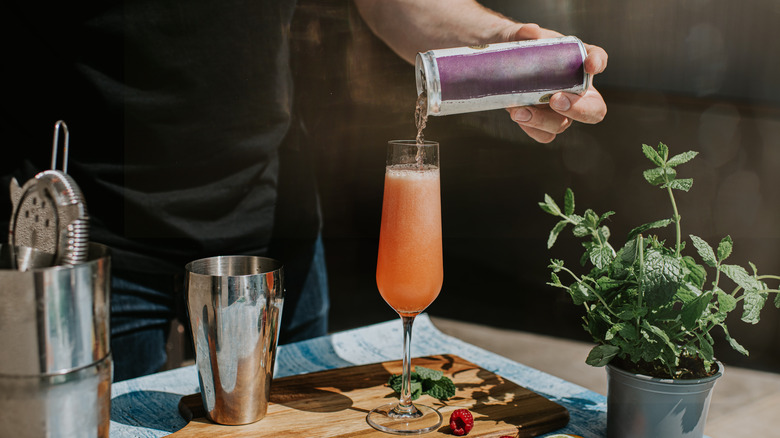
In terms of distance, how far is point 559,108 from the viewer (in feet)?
3.09

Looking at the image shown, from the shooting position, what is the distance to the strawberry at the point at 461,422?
893 mm

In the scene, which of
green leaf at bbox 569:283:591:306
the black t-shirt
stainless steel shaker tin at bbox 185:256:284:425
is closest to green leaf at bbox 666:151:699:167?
green leaf at bbox 569:283:591:306

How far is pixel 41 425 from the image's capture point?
2.05ft

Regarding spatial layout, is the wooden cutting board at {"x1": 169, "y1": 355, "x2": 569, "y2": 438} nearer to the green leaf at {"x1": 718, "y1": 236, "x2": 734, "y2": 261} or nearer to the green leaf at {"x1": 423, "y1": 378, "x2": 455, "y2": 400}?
the green leaf at {"x1": 423, "y1": 378, "x2": 455, "y2": 400}

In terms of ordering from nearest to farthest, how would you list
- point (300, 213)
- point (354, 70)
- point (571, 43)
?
point (571, 43)
point (300, 213)
point (354, 70)

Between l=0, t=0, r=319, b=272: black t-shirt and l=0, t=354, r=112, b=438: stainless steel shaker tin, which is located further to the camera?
l=0, t=0, r=319, b=272: black t-shirt

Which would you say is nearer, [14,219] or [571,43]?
[14,219]

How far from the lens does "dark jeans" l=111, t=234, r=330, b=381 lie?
1.35 meters

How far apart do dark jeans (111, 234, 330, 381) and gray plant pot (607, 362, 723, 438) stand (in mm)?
877

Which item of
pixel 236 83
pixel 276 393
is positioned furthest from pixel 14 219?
pixel 236 83

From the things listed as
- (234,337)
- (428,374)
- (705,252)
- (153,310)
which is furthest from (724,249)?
(153,310)

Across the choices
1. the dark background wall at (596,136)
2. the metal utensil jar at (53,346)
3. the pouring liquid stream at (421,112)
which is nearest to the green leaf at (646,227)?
the pouring liquid stream at (421,112)

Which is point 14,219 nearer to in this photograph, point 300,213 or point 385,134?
point 300,213

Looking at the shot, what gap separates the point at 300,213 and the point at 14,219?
3.02ft
